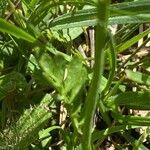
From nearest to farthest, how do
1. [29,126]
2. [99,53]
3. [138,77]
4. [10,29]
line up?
[99,53] < [10,29] < [29,126] < [138,77]

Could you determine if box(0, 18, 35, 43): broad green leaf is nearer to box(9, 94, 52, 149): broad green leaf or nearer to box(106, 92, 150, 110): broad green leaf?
box(9, 94, 52, 149): broad green leaf

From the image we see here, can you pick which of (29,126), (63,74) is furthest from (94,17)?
(29,126)

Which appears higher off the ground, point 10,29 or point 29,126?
point 10,29

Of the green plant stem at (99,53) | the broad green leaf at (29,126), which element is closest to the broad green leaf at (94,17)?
the broad green leaf at (29,126)

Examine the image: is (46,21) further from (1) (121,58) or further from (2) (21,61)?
(1) (121,58)

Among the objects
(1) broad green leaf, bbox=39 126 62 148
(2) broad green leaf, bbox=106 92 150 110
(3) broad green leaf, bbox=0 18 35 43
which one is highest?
(3) broad green leaf, bbox=0 18 35 43

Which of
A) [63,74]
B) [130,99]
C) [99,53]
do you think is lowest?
[130,99]

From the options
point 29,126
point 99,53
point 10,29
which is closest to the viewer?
point 99,53

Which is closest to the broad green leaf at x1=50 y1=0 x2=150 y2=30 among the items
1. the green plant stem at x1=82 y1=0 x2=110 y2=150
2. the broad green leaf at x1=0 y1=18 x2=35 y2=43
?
the broad green leaf at x1=0 y1=18 x2=35 y2=43

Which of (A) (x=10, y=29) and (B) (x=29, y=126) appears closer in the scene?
(A) (x=10, y=29)

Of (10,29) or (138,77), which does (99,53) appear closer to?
(10,29)
